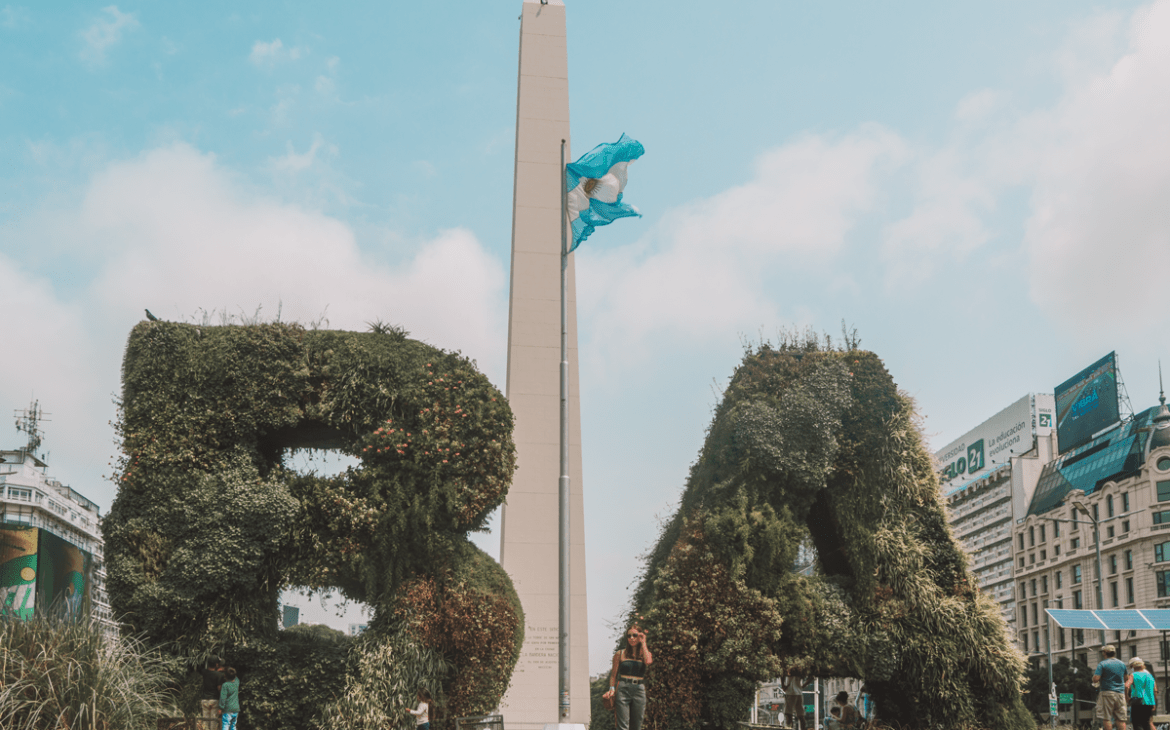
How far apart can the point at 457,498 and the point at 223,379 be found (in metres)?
5.23

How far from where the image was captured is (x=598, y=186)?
70.9ft

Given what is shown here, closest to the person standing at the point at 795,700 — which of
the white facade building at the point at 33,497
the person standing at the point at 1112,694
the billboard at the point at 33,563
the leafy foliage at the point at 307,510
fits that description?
the person standing at the point at 1112,694

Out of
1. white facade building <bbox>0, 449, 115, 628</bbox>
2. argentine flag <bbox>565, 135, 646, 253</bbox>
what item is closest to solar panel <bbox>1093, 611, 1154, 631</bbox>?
argentine flag <bbox>565, 135, 646, 253</bbox>

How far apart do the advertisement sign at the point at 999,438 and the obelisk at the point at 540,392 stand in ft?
271

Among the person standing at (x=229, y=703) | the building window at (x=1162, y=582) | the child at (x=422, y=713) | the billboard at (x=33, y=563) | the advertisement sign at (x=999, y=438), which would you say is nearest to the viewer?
the person standing at (x=229, y=703)

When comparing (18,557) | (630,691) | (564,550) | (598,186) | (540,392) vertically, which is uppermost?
(598,186)

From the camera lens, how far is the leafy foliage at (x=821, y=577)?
20.3 metres

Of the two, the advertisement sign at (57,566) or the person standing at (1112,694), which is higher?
the advertisement sign at (57,566)

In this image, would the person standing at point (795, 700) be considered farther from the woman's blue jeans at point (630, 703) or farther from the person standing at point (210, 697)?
the person standing at point (210, 697)

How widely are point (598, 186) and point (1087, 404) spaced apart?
3229 inches

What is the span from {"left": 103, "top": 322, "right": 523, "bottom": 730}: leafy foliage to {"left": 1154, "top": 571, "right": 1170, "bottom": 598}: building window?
74.0m

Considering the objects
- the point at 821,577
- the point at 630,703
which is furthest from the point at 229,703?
the point at 821,577

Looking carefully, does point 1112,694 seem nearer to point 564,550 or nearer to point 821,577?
point 821,577

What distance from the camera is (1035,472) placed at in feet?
362
